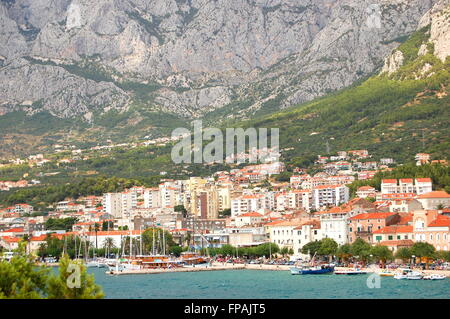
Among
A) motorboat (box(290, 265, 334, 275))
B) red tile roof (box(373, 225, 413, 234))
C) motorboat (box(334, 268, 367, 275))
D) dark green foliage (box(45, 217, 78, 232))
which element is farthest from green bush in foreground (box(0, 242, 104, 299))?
dark green foliage (box(45, 217, 78, 232))

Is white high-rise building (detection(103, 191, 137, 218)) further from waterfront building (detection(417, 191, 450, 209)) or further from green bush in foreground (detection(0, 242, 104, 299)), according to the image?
green bush in foreground (detection(0, 242, 104, 299))

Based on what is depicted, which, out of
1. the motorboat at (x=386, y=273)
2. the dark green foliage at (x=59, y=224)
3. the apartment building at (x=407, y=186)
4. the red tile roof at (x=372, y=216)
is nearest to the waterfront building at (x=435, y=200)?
the red tile roof at (x=372, y=216)

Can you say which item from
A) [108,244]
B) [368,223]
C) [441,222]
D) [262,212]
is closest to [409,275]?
[441,222]

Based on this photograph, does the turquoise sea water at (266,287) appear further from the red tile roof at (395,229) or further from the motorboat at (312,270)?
the red tile roof at (395,229)

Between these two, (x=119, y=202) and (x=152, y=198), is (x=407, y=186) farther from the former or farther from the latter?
(x=119, y=202)

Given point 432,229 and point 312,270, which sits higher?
point 432,229
